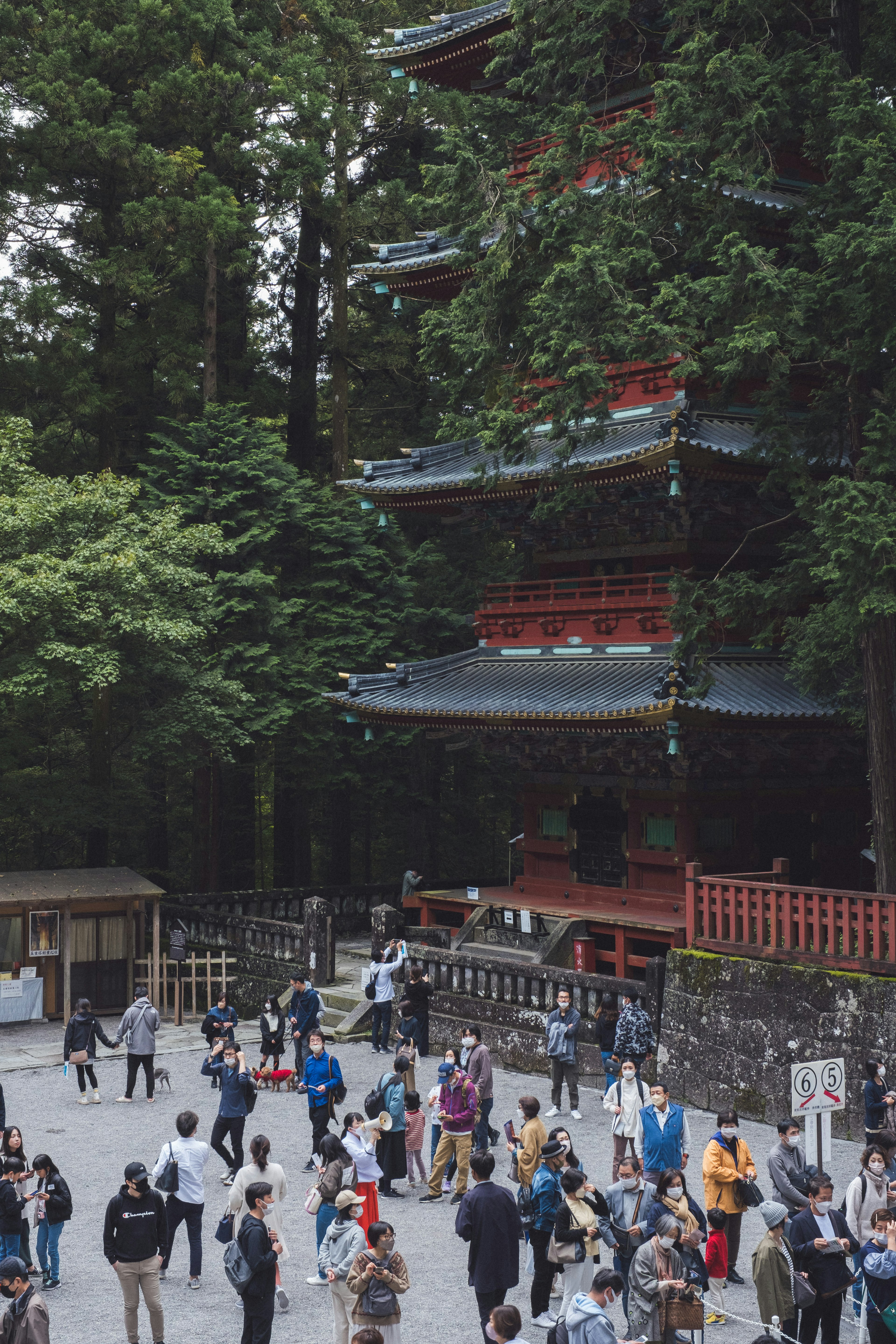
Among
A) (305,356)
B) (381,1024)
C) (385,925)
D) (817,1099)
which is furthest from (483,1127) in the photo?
(305,356)

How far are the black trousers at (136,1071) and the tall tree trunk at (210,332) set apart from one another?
20.4 m

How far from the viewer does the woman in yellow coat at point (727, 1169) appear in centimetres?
1198

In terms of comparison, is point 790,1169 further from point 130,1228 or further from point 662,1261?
point 130,1228

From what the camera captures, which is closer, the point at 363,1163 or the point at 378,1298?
the point at 378,1298

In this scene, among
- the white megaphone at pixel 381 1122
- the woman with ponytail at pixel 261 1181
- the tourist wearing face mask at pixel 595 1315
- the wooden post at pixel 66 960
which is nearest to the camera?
the tourist wearing face mask at pixel 595 1315

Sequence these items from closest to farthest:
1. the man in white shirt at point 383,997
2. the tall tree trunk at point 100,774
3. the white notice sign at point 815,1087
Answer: the white notice sign at point 815,1087
the man in white shirt at point 383,997
the tall tree trunk at point 100,774

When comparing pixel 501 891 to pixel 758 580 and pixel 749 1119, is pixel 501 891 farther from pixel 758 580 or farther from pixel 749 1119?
pixel 749 1119

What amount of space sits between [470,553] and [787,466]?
19.3 m

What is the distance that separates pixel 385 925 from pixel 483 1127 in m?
8.52

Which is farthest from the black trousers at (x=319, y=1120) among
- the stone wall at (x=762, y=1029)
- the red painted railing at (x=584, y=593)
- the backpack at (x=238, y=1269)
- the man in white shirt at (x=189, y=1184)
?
the red painted railing at (x=584, y=593)

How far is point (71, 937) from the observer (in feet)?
83.0

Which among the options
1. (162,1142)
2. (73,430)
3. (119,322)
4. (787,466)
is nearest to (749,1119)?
(162,1142)

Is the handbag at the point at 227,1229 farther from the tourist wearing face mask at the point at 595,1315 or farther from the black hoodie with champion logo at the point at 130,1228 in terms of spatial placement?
the tourist wearing face mask at the point at 595,1315

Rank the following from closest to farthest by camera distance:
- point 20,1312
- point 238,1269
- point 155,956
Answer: point 20,1312, point 238,1269, point 155,956
